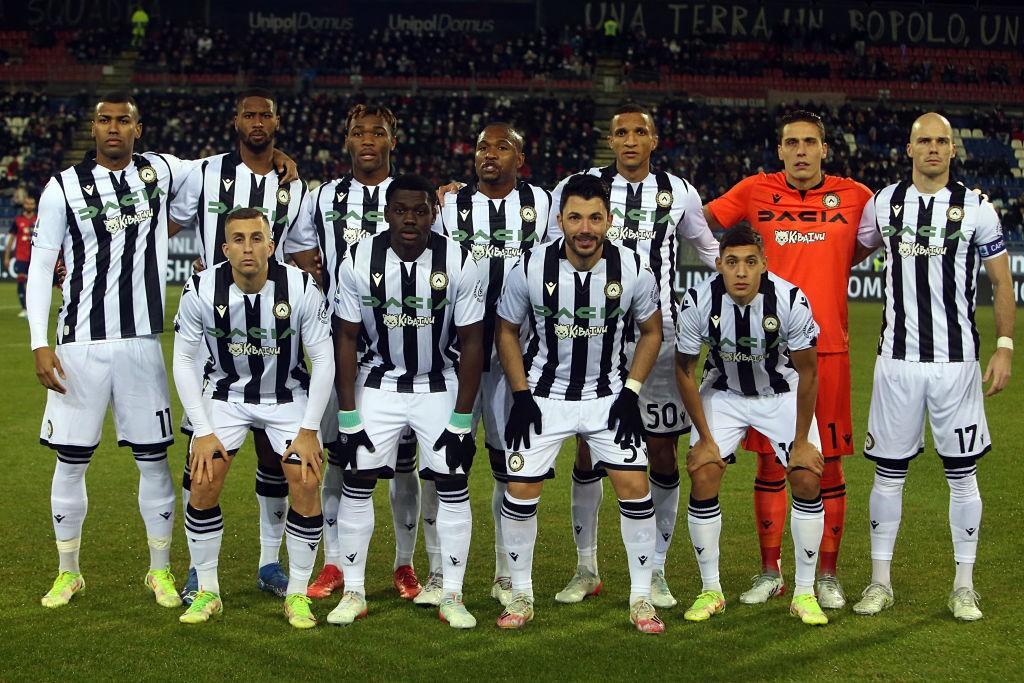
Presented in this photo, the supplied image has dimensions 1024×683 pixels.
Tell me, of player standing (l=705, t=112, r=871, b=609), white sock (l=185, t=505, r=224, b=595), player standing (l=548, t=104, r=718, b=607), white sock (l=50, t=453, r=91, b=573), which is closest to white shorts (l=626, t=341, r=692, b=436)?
player standing (l=548, t=104, r=718, b=607)

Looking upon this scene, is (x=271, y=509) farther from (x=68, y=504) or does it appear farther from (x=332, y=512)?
(x=68, y=504)

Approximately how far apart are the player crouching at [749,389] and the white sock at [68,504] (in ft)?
9.45

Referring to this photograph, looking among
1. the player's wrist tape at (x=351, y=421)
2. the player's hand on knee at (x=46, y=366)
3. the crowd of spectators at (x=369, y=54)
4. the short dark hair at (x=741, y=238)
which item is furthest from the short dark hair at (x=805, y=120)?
the crowd of spectators at (x=369, y=54)

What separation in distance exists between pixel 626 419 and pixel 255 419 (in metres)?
1.68

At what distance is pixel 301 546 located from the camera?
17.9 ft

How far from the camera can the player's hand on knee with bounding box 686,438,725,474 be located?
5.54m

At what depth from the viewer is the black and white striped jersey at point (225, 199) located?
6.00m

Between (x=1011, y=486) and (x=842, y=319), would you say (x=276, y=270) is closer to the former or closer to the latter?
(x=842, y=319)

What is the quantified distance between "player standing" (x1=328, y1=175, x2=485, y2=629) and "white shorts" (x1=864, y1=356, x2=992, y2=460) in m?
1.94

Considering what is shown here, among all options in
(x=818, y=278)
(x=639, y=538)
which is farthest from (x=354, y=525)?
(x=818, y=278)

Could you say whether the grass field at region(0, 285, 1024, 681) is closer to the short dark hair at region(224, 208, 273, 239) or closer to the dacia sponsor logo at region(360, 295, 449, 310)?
the dacia sponsor logo at region(360, 295, 449, 310)

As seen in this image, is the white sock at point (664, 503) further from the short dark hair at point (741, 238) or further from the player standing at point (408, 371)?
the short dark hair at point (741, 238)

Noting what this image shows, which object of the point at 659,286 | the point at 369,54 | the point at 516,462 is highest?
the point at 369,54

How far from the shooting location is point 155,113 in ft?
106
